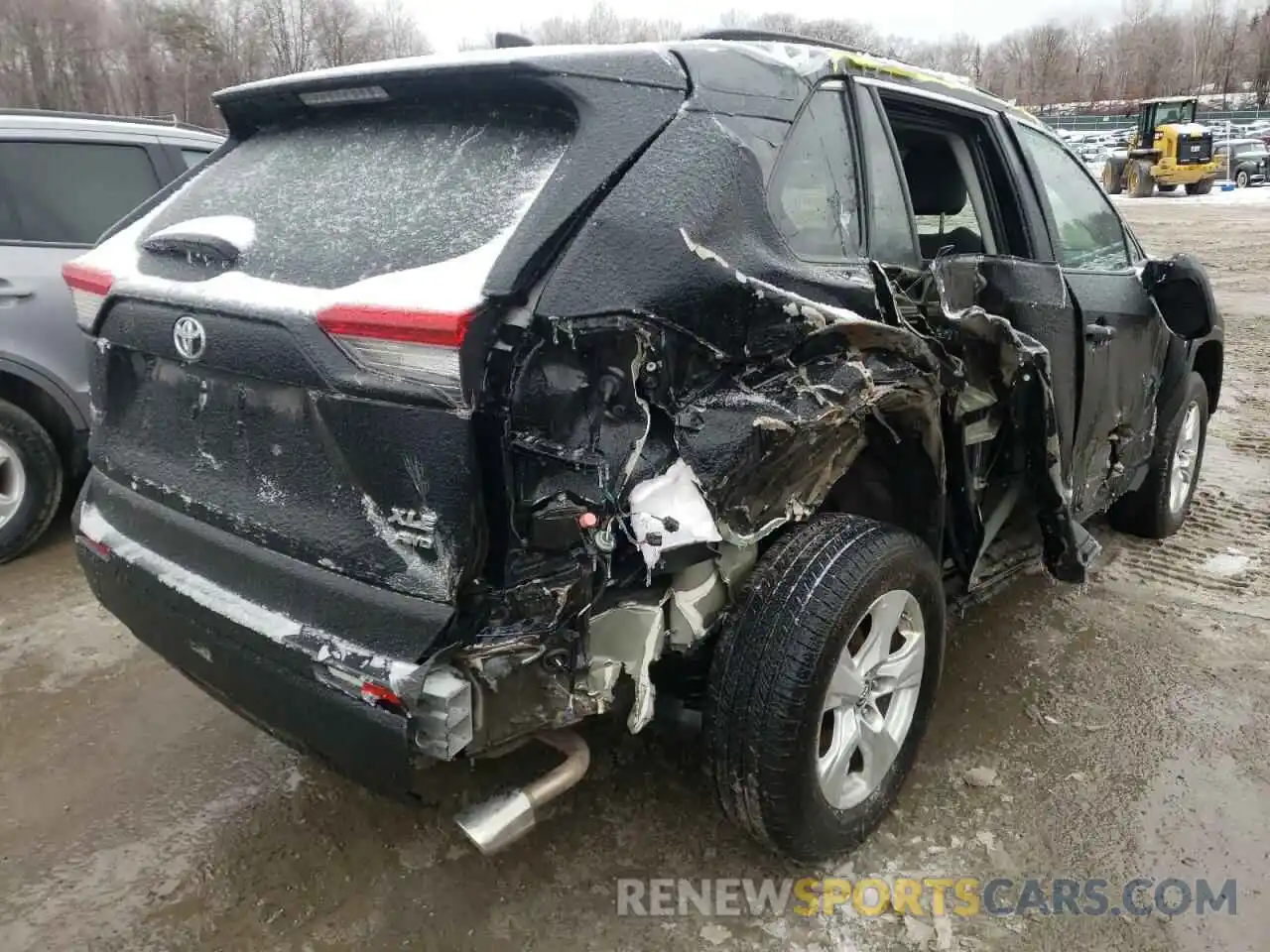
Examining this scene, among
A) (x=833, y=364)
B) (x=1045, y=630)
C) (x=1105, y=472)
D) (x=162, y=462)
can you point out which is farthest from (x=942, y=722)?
(x=162, y=462)

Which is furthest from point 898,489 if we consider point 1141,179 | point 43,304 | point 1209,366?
point 1141,179

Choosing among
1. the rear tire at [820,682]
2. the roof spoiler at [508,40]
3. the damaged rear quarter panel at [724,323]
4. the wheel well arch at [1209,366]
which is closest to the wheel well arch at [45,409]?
the roof spoiler at [508,40]

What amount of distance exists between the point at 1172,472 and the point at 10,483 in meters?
5.29

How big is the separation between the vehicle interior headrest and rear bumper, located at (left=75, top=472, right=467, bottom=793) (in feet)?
7.64

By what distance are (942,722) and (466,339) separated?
216cm

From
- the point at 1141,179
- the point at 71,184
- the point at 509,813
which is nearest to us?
the point at 509,813

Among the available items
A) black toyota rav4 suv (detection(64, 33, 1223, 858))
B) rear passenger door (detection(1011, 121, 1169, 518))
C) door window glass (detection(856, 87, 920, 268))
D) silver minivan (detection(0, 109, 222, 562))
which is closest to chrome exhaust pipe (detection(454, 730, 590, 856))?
black toyota rav4 suv (detection(64, 33, 1223, 858))

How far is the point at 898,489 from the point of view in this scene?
8.66 ft

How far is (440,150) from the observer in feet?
6.83

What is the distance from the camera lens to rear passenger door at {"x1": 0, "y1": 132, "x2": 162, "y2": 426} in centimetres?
414

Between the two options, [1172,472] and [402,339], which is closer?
[402,339]

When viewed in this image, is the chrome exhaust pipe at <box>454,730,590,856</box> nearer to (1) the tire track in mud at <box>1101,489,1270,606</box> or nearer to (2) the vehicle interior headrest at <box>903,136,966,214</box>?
(2) the vehicle interior headrest at <box>903,136,966,214</box>

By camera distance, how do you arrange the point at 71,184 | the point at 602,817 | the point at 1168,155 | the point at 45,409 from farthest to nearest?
the point at 1168,155 < the point at 71,184 < the point at 45,409 < the point at 602,817

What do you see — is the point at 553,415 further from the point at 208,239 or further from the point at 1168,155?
the point at 1168,155
